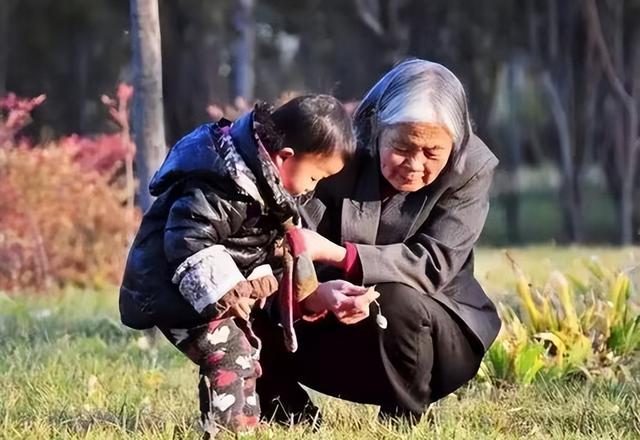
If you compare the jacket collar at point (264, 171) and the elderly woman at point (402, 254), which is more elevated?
the jacket collar at point (264, 171)

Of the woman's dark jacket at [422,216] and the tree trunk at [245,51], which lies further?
the tree trunk at [245,51]

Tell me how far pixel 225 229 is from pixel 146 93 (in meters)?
2.33

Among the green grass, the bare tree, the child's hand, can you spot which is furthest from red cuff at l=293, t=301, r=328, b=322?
the green grass

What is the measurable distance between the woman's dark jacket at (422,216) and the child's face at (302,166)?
Answer: 1.35 feet

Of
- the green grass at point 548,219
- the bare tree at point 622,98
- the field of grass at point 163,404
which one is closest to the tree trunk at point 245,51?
the green grass at point 548,219

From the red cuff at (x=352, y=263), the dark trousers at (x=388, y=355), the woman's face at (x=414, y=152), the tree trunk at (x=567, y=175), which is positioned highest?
the woman's face at (x=414, y=152)

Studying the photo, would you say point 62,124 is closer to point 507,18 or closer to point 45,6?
point 45,6

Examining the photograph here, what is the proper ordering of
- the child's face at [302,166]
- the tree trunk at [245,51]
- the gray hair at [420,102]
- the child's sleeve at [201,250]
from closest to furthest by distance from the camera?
the child's sleeve at [201,250] < the child's face at [302,166] < the gray hair at [420,102] < the tree trunk at [245,51]

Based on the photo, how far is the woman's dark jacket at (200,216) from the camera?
9.18 ft

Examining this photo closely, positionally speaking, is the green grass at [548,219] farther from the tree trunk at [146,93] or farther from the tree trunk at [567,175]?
the tree trunk at [146,93]

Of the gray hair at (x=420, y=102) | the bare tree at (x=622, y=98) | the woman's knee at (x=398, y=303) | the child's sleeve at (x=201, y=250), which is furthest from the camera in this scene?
the bare tree at (x=622, y=98)

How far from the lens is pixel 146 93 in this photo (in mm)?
5043

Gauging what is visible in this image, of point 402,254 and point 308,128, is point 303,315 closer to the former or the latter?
point 402,254

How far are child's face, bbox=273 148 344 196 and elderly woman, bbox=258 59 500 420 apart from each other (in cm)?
23
